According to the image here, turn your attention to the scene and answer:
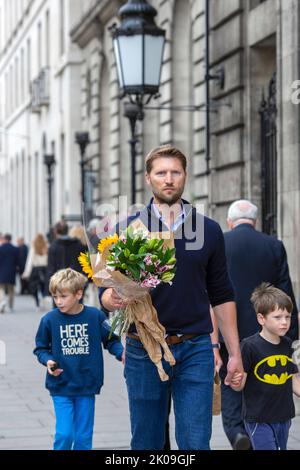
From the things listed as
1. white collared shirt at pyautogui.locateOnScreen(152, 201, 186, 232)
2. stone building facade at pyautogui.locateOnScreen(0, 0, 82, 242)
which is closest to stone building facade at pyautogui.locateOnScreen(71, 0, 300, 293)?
stone building facade at pyautogui.locateOnScreen(0, 0, 82, 242)

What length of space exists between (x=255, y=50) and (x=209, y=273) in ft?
31.8

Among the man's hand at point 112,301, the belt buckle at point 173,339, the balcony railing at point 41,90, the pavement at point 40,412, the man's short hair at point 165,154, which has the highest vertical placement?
the balcony railing at point 41,90

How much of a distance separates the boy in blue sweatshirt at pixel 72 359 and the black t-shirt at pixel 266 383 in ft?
2.84

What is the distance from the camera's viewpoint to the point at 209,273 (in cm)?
557

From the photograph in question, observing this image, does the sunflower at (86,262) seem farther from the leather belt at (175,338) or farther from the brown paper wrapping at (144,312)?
the leather belt at (175,338)

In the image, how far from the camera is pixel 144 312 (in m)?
5.21

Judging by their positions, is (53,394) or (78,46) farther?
(78,46)

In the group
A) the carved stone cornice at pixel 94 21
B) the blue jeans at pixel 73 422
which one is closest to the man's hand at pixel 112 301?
the blue jeans at pixel 73 422

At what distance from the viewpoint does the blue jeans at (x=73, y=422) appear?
6.72m

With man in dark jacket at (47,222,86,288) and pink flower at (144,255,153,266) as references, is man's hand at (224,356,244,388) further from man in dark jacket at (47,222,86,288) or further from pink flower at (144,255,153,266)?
man in dark jacket at (47,222,86,288)

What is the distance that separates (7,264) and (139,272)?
18.4 metres

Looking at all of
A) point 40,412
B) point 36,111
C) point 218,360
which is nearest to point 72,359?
point 218,360
